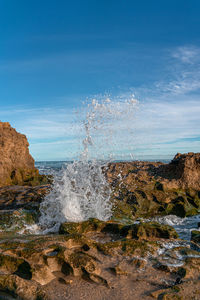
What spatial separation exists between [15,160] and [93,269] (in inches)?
562

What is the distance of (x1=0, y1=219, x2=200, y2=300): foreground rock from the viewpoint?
306 cm

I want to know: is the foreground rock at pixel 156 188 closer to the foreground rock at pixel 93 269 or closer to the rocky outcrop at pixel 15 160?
the foreground rock at pixel 93 269

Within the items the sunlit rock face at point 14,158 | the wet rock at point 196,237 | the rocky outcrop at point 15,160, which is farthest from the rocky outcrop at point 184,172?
the sunlit rock face at point 14,158

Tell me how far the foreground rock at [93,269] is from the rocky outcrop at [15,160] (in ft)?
31.5

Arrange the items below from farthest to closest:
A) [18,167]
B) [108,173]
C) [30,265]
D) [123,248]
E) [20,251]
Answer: [18,167], [108,173], [123,248], [20,251], [30,265]

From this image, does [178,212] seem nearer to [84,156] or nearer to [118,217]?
[118,217]

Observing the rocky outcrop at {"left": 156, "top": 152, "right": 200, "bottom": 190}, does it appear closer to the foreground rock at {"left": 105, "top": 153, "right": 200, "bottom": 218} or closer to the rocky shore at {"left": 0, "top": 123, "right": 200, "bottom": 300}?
the foreground rock at {"left": 105, "top": 153, "right": 200, "bottom": 218}

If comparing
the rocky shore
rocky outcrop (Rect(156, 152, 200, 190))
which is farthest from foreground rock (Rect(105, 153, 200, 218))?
the rocky shore

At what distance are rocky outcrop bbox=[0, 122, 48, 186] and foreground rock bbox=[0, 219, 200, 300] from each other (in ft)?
31.5

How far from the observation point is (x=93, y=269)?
3.54m

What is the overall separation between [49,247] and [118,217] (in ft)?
11.0

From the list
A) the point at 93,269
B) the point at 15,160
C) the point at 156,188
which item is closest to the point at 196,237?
the point at 93,269

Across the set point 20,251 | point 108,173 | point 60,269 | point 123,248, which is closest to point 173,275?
point 123,248

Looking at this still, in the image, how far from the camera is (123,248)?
426cm
